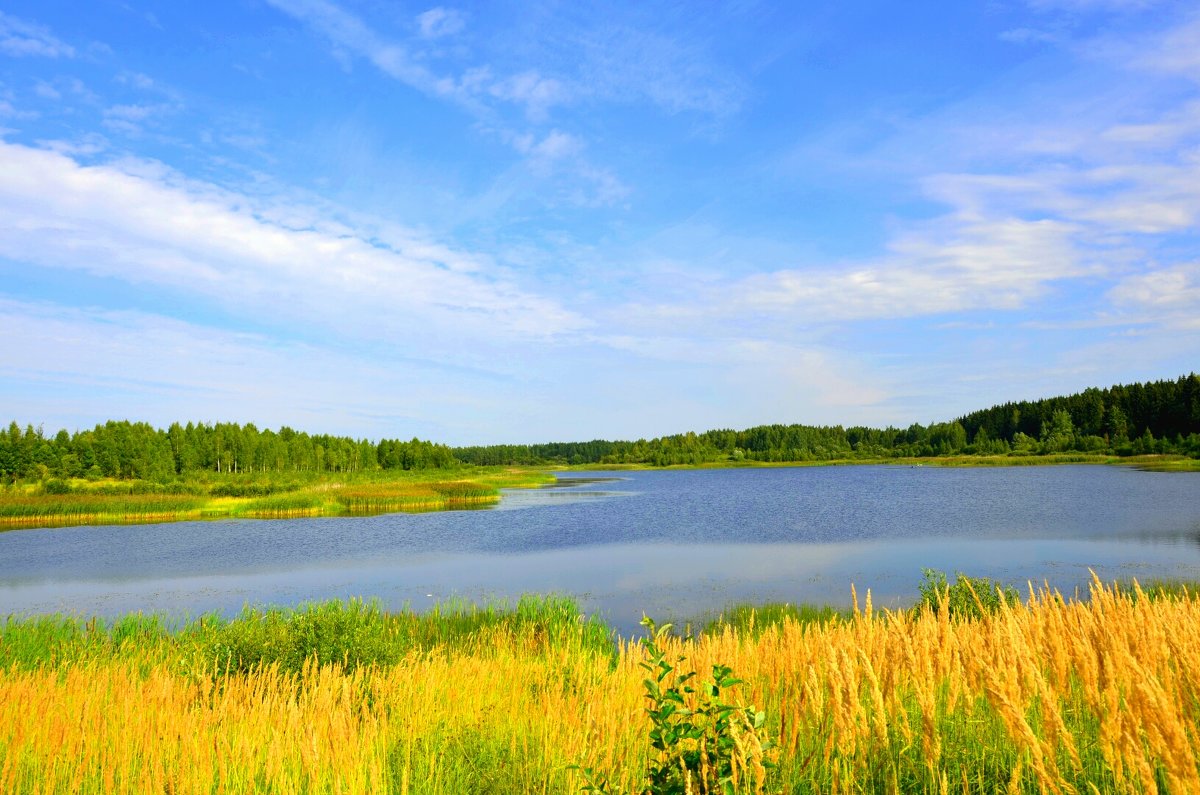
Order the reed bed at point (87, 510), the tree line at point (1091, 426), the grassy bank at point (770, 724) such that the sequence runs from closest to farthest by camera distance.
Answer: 1. the grassy bank at point (770, 724)
2. the reed bed at point (87, 510)
3. the tree line at point (1091, 426)

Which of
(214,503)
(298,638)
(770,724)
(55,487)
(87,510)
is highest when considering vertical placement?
(55,487)

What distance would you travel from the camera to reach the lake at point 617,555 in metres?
22.7

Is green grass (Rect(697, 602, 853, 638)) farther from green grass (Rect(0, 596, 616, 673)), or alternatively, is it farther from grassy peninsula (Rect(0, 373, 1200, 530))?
grassy peninsula (Rect(0, 373, 1200, 530))

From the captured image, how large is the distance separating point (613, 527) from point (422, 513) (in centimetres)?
1711

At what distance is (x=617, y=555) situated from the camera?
31.0 metres

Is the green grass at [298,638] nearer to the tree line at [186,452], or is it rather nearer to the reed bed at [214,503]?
the reed bed at [214,503]

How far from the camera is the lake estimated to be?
2272 cm

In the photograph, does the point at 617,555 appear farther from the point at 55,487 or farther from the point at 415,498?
the point at 55,487

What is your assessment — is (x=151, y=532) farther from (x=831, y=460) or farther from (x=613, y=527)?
(x=831, y=460)

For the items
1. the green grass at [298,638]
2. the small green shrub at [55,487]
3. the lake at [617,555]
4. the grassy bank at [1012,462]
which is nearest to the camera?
the green grass at [298,638]

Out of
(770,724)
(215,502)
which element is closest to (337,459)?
(215,502)

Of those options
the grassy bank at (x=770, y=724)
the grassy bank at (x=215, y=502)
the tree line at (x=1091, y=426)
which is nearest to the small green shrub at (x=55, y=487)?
the grassy bank at (x=215, y=502)

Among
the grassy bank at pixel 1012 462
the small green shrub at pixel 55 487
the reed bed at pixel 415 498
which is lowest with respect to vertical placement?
the grassy bank at pixel 1012 462

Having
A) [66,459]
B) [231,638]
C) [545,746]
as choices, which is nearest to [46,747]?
[545,746]
